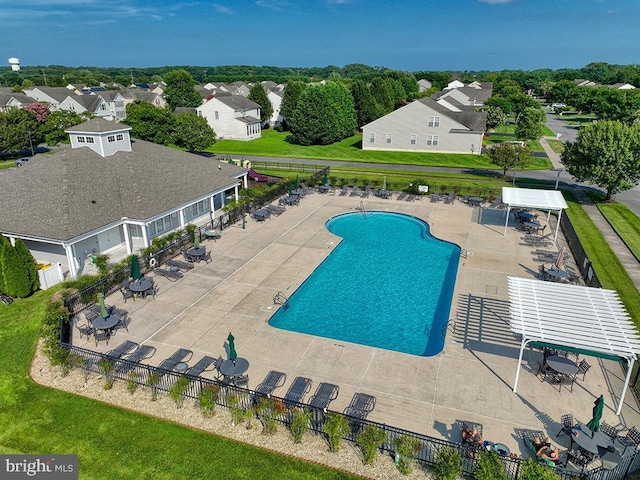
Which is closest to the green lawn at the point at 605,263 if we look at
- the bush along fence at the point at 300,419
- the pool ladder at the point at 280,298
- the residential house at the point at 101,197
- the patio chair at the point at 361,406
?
the bush along fence at the point at 300,419

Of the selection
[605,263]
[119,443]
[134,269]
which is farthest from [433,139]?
[119,443]

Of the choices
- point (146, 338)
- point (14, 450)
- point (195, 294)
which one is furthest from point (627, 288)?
point (14, 450)

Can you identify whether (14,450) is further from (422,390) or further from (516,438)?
(516,438)

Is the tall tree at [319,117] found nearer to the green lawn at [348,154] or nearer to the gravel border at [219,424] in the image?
the green lawn at [348,154]

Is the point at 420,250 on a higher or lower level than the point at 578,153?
lower

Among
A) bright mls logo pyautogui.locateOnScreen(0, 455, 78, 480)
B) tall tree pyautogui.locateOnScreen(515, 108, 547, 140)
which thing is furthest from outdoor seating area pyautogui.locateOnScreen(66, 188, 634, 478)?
tall tree pyautogui.locateOnScreen(515, 108, 547, 140)

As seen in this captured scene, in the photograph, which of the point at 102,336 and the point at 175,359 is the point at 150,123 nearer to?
the point at 102,336

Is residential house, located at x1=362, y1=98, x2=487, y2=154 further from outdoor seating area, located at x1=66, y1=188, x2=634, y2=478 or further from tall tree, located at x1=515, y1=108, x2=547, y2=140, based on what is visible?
outdoor seating area, located at x1=66, y1=188, x2=634, y2=478
